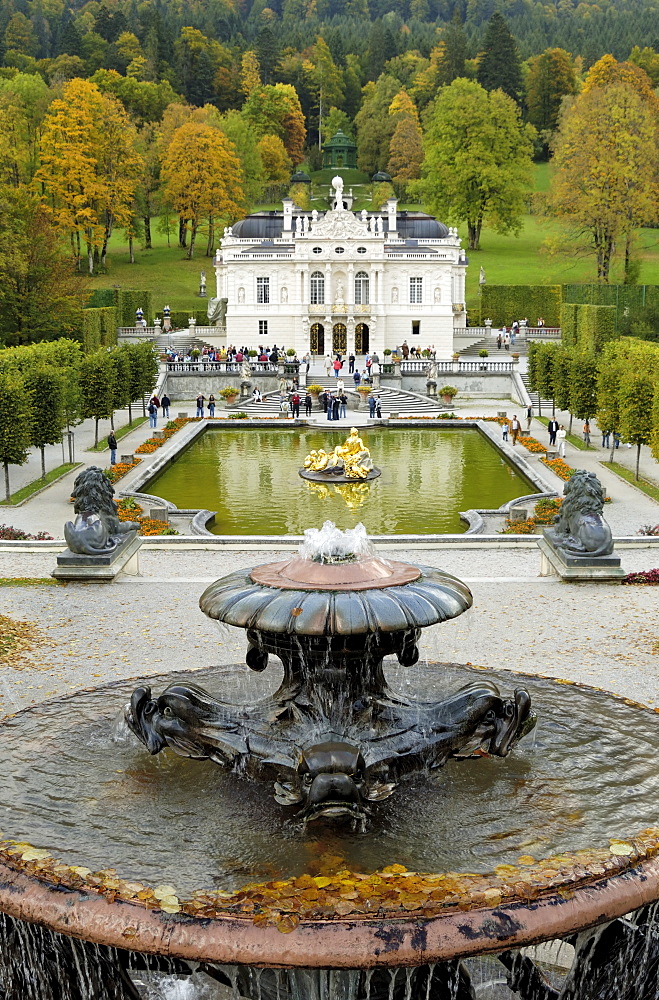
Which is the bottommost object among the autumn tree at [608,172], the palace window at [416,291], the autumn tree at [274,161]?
the palace window at [416,291]

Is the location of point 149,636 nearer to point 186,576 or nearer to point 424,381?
point 186,576

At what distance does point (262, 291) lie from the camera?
6800 cm

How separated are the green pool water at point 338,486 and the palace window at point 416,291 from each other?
23326mm

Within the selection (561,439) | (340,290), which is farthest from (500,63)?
(561,439)

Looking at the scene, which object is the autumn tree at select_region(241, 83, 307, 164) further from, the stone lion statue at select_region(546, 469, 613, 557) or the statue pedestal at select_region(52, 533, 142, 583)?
the stone lion statue at select_region(546, 469, 613, 557)

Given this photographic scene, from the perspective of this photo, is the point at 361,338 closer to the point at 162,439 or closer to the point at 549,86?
the point at 162,439

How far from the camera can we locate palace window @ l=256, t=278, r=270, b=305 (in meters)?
67.9

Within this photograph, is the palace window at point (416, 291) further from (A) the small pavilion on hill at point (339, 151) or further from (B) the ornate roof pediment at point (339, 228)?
(A) the small pavilion on hill at point (339, 151)

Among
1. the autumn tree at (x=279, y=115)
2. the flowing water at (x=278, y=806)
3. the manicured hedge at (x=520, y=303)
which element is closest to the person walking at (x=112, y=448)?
the flowing water at (x=278, y=806)

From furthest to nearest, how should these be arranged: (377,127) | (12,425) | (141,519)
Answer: (377,127) < (12,425) < (141,519)

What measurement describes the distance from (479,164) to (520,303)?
54.9ft

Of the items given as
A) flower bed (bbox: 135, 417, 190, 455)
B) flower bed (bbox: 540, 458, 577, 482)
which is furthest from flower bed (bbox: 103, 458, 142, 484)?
flower bed (bbox: 540, 458, 577, 482)

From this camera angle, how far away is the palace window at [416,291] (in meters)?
67.8

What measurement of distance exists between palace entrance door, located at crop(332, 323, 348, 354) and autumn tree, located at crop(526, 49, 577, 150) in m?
58.2
